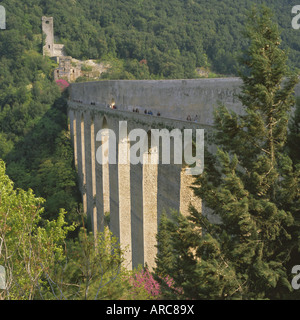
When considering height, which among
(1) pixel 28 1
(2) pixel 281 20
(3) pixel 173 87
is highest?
(1) pixel 28 1

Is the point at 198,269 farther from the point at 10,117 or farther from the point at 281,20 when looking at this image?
the point at 281,20

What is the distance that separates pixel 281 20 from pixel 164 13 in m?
25.2

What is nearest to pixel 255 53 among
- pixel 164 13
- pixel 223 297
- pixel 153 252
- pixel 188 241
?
pixel 188 241

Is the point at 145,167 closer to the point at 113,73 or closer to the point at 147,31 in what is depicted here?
the point at 113,73

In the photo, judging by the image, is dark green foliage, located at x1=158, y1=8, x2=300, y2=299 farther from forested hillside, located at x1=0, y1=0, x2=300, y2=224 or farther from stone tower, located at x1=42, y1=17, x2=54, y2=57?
stone tower, located at x1=42, y1=17, x2=54, y2=57

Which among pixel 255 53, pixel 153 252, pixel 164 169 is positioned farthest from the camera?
pixel 153 252

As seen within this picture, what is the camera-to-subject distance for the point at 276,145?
6.00 metres

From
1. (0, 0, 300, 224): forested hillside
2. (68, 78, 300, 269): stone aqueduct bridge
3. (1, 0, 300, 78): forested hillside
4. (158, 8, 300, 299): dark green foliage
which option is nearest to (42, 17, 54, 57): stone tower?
(0, 0, 300, 224): forested hillside

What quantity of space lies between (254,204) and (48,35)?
49485 millimetres

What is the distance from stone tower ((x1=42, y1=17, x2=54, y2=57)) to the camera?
49531 mm

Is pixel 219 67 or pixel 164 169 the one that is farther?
pixel 219 67

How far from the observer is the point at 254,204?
18.5 ft

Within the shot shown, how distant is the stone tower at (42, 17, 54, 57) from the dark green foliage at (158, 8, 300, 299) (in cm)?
4702

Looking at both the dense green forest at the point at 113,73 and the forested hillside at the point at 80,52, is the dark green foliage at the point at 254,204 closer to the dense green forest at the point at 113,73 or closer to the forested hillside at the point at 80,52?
the dense green forest at the point at 113,73
